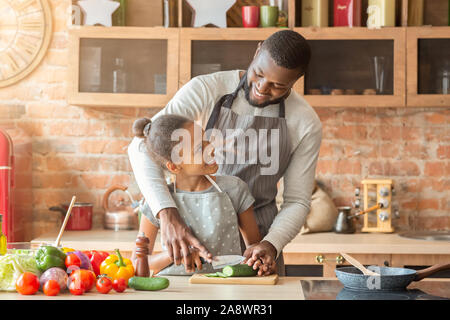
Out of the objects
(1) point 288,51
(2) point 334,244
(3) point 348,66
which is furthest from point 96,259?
(3) point 348,66

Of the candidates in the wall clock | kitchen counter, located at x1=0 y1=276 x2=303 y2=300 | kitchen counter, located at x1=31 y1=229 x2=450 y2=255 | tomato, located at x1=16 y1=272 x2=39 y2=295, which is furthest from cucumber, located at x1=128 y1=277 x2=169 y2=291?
the wall clock

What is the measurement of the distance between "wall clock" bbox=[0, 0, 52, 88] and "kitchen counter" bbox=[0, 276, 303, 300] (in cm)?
228

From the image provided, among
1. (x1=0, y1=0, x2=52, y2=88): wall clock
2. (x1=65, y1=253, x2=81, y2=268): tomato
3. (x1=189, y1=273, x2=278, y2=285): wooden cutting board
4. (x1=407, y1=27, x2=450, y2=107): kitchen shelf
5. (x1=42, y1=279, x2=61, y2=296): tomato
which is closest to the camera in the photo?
(x1=42, y1=279, x2=61, y2=296): tomato

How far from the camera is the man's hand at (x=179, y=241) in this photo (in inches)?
65.5

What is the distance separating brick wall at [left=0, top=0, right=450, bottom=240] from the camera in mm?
3545

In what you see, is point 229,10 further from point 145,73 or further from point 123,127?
point 123,127

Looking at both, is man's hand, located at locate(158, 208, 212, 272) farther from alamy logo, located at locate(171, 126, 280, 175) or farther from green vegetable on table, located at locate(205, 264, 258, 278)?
alamy logo, located at locate(171, 126, 280, 175)

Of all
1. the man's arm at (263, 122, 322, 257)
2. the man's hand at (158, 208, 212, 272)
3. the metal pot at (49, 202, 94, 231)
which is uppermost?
the man's arm at (263, 122, 322, 257)

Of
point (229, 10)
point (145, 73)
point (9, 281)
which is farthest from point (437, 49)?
point (9, 281)

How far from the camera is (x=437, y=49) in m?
3.24

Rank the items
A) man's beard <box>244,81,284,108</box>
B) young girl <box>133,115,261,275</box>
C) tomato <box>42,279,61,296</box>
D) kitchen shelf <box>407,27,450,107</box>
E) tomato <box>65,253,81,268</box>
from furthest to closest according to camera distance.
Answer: kitchen shelf <box>407,27,450,107</box>
man's beard <box>244,81,284,108</box>
young girl <box>133,115,261,275</box>
tomato <box>65,253,81,268</box>
tomato <box>42,279,61,296</box>

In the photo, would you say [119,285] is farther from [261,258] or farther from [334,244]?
[334,244]

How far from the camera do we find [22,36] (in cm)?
351

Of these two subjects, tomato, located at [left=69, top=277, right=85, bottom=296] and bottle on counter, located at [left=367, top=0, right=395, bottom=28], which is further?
bottle on counter, located at [left=367, top=0, right=395, bottom=28]
